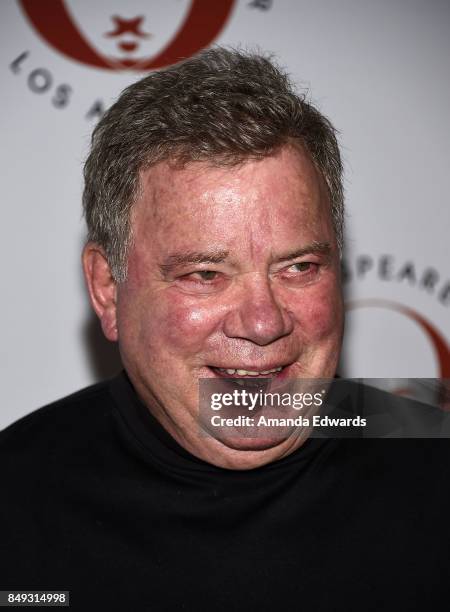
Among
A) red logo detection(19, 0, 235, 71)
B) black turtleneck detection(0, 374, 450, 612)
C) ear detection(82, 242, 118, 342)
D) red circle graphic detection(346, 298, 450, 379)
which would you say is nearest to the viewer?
black turtleneck detection(0, 374, 450, 612)

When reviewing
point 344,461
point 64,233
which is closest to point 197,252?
point 344,461

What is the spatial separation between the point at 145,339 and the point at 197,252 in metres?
0.21

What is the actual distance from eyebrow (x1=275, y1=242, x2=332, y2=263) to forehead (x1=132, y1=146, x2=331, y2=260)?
2cm

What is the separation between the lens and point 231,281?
129 centimetres

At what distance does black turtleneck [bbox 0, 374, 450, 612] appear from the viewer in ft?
4.57

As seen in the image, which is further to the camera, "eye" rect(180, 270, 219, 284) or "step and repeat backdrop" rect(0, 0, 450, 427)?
"step and repeat backdrop" rect(0, 0, 450, 427)

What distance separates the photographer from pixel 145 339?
138cm

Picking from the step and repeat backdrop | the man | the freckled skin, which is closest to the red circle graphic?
the step and repeat backdrop

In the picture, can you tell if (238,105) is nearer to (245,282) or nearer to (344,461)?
(245,282)

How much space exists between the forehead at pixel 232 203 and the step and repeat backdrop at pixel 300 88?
0.83m

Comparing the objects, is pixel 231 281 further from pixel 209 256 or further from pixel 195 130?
pixel 195 130

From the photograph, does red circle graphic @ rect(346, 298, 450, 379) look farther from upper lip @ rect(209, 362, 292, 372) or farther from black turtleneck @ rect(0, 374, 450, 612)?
upper lip @ rect(209, 362, 292, 372)

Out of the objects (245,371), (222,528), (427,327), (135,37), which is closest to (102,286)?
(245,371)

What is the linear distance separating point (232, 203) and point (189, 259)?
12cm
